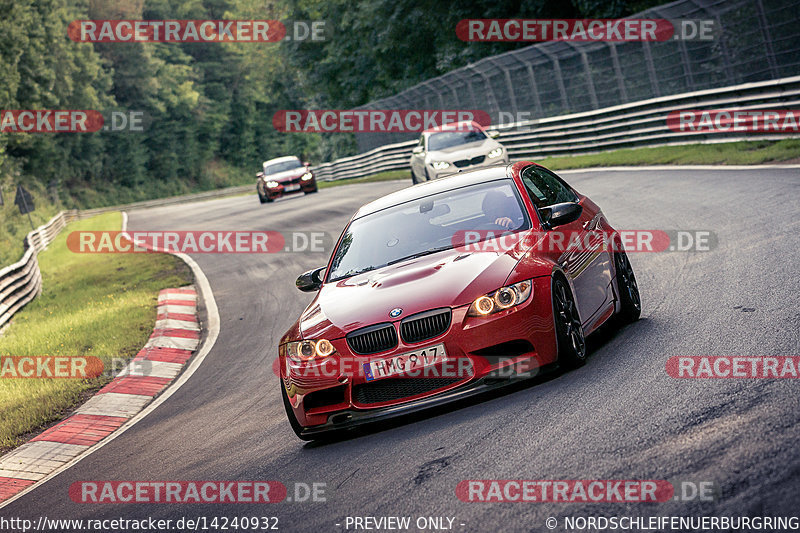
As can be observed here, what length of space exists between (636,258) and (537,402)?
214 inches

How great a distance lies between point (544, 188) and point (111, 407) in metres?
4.84

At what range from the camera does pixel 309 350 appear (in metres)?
6.44

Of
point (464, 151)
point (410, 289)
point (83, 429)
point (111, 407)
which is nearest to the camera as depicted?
point (410, 289)

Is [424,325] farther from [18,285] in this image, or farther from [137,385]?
[18,285]

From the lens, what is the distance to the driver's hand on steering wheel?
7.30 m

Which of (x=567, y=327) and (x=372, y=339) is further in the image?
(x=567, y=327)

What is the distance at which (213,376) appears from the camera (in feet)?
33.0

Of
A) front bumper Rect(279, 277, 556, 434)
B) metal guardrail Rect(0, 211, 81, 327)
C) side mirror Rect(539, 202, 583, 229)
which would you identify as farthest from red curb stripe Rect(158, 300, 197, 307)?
front bumper Rect(279, 277, 556, 434)

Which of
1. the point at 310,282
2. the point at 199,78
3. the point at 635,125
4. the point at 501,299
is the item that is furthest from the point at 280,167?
the point at 199,78

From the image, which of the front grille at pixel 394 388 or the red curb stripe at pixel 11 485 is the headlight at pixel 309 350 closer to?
the front grille at pixel 394 388

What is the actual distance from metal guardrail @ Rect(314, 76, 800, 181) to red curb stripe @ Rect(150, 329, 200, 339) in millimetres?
11453

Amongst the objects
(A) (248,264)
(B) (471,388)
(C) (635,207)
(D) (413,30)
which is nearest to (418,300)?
(B) (471,388)

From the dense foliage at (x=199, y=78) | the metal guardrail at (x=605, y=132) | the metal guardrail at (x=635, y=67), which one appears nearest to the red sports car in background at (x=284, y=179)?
the metal guardrail at (x=605, y=132)

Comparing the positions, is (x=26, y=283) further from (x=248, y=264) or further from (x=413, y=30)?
(x=413, y=30)
